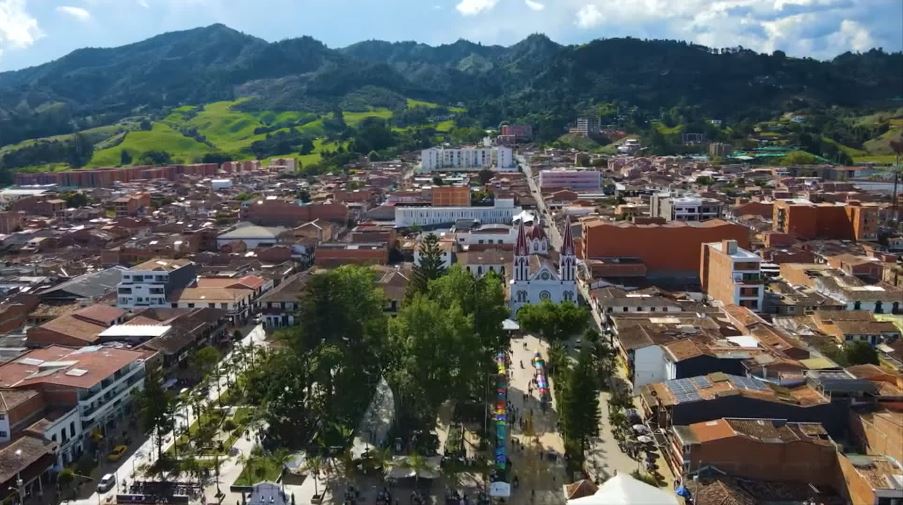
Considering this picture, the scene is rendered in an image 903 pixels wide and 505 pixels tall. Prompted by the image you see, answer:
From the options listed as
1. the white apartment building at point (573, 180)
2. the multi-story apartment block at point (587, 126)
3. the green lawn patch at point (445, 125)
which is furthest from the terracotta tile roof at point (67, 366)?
the green lawn patch at point (445, 125)

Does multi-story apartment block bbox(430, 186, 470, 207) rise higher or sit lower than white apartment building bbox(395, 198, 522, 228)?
higher

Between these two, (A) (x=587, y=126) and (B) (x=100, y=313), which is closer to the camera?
(B) (x=100, y=313)

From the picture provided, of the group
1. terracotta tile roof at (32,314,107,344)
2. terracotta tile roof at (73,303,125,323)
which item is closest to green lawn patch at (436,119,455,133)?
terracotta tile roof at (73,303,125,323)

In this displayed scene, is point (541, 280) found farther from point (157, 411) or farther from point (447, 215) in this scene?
point (447, 215)

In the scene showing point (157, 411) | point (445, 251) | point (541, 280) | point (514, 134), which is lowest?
point (157, 411)

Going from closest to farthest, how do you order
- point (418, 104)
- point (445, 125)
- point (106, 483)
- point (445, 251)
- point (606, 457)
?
point (106, 483), point (606, 457), point (445, 251), point (445, 125), point (418, 104)

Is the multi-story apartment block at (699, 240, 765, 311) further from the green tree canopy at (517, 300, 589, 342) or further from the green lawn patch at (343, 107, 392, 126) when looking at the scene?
the green lawn patch at (343, 107, 392, 126)

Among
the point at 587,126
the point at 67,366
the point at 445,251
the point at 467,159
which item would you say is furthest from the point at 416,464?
the point at 587,126
